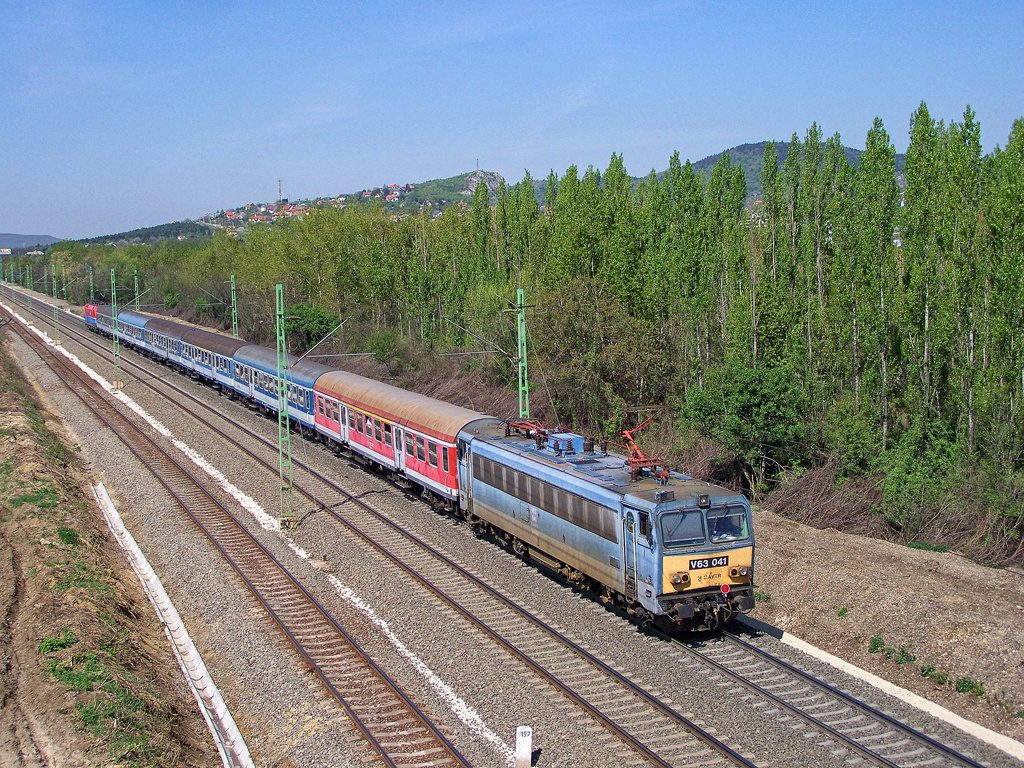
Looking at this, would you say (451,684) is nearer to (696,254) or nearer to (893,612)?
(893,612)

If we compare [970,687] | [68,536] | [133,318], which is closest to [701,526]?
[970,687]

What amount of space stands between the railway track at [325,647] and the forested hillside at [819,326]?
14.3 meters

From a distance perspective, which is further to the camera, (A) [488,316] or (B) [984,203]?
(A) [488,316]

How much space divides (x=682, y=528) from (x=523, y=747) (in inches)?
200

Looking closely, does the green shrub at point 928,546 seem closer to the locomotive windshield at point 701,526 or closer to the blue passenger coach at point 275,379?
the locomotive windshield at point 701,526

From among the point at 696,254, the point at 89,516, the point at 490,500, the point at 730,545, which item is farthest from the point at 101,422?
the point at 730,545

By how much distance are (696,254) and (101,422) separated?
92.4 feet

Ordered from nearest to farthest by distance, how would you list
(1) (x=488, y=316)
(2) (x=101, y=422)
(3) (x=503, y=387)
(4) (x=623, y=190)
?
1. (2) (x=101, y=422)
2. (3) (x=503, y=387)
3. (1) (x=488, y=316)
4. (4) (x=623, y=190)

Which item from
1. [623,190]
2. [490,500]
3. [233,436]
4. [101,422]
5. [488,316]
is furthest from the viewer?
[623,190]

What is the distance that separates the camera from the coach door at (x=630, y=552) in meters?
14.6

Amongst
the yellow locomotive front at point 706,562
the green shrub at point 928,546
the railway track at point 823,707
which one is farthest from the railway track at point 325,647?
the green shrub at point 928,546

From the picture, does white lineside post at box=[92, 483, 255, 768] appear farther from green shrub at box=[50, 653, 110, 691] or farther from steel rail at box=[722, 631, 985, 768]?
steel rail at box=[722, 631, 985, 768]

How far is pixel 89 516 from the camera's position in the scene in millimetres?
23641

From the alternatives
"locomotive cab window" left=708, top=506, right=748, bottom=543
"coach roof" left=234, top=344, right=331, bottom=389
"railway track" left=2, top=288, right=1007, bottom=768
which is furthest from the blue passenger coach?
"locomotive cab window" left=708, top=506, right=748, bottom=543
